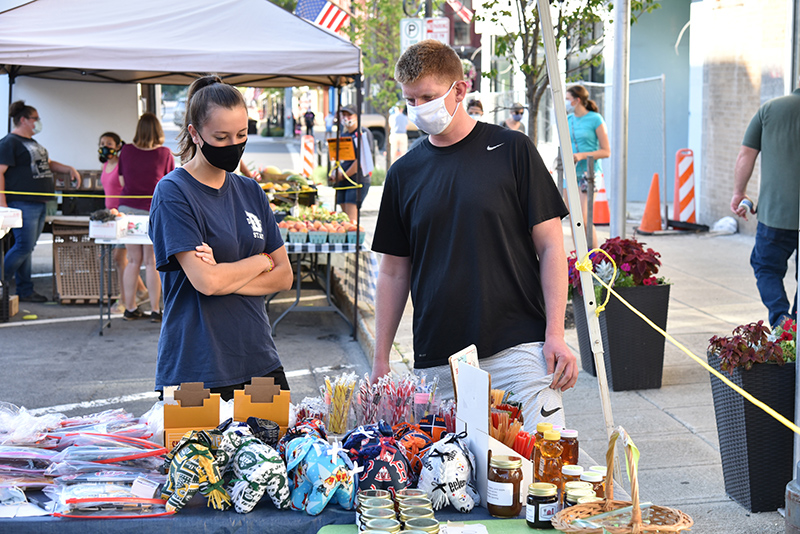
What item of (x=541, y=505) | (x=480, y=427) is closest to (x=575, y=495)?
(x=541, y=505)

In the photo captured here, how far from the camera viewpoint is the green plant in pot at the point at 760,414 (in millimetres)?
4172

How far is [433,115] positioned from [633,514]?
A: 5.37ft

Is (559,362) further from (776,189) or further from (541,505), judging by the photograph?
(776,189)

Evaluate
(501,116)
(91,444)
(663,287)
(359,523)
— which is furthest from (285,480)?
(501,116)

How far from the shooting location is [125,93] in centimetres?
1290

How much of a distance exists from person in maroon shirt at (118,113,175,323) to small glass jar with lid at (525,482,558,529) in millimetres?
7097

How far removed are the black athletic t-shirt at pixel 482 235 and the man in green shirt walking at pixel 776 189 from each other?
12.1ft

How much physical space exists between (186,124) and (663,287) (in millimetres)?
3933

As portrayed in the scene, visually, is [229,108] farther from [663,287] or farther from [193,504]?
[663,287]

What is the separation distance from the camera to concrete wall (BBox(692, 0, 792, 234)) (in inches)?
489

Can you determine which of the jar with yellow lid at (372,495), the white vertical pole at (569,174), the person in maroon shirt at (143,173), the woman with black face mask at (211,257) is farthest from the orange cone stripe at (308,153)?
the jar with yellow lid at (372,495)

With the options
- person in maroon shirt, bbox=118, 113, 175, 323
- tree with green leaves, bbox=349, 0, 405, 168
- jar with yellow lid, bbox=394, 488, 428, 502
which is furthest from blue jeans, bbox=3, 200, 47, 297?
tree with green leaves, bbox=349, 0, 405, 168

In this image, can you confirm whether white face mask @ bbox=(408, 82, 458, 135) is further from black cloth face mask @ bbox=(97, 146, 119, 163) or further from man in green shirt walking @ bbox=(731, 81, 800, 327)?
black cloth face mask @ bbox=(97, 146, 119, 163)

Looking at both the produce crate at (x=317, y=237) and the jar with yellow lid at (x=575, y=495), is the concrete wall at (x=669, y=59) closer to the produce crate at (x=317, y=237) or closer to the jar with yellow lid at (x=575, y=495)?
the produce crate at (x=317, y=237)
